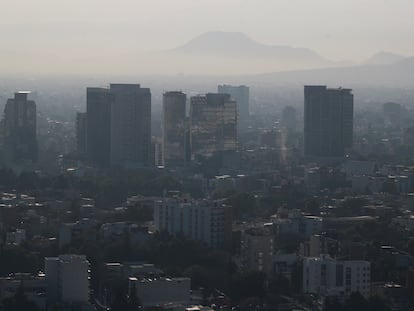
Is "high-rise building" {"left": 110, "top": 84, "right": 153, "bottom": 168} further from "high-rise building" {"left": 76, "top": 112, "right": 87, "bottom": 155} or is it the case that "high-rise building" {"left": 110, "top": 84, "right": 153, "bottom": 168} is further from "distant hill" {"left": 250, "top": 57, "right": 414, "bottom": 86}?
"distant hill" {"left": 250, "top": 57, "right": 414, "bottom": 86}

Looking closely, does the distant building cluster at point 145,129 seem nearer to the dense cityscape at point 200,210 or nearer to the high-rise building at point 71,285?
the dense cityscape at point 200,210

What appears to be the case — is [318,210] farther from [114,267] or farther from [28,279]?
[28,279]

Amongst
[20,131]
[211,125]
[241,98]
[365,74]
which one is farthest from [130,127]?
[365,74]

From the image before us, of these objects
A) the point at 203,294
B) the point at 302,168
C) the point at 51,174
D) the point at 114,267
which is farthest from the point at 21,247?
the point at 302,168

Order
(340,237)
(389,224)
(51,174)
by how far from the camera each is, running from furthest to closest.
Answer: (51,174) → (389,224) → (340,237)

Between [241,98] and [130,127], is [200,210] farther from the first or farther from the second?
[241,98]

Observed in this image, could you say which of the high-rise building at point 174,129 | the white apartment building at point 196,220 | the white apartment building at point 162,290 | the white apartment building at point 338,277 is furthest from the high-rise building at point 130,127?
the white apartment building at point 162,290
